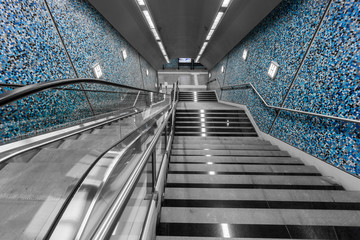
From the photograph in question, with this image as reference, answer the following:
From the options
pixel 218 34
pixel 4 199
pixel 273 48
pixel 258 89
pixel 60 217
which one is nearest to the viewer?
pixel 60 217

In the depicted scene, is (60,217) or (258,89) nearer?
(60,217)

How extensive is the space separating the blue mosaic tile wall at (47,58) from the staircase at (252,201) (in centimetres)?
198

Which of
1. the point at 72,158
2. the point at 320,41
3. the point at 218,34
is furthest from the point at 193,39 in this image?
the point at 72,158

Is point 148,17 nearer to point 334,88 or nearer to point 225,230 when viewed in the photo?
point 334,88

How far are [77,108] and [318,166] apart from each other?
14.1 feet

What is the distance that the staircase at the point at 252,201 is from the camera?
136 cm

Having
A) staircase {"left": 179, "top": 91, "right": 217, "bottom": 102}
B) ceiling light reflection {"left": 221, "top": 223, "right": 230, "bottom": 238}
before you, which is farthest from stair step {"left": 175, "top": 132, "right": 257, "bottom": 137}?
staircase {"left": 179, "top": 91, "right": 217, "bottom": 102}

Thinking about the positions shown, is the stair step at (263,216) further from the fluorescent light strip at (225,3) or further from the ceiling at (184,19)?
the fluorescent light strip at (225,3)

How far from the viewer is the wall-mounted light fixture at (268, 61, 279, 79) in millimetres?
3715

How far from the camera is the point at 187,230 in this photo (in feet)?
4.54

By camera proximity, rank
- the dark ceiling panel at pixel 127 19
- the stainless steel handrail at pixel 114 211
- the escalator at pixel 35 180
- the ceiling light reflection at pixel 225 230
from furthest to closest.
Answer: the dark ceiling panel at pixel 127 19 < the ceiling light reflection at pixel 225 230 < the escalator at pixel 35 180 < the stainless steel handrail at pixel 114 211

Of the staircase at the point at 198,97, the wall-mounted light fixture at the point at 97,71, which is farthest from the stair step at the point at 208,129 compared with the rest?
the staircase at the point at 198,97

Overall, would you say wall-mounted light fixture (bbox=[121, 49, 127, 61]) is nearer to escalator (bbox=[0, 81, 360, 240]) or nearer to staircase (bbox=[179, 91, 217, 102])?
escalator (bbox=[0, 81, 360, 240])

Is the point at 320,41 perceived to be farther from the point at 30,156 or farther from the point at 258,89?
the point at 30,156
